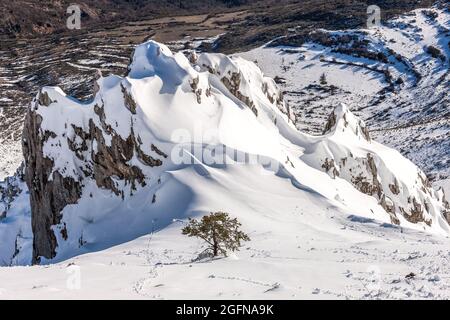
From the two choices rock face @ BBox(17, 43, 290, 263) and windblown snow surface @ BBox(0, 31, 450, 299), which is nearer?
windblown snow surface @ BBox(0, 31, 450, 299)

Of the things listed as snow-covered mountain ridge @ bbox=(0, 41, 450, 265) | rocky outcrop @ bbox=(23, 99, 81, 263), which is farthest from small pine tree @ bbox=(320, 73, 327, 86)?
rocky outcrop @ bbox=(23, 99, 81, 263)

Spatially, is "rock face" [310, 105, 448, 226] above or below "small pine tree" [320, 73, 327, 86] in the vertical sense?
below

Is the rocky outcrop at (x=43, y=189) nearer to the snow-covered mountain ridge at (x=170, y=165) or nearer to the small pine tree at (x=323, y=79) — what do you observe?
the snow-covered mountain ridge at (x=170, y=165)

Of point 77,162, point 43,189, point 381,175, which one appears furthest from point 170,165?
point 381,175

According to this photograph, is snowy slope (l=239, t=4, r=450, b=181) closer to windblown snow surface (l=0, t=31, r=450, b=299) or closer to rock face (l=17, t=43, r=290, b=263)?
windblown snow surface (l=0, t=31, r=450, b=299)

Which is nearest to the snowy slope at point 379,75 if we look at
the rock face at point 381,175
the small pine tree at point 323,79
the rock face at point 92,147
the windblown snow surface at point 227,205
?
the small pine tree at point 323,79

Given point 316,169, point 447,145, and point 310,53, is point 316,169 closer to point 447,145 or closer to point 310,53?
point 447,145
